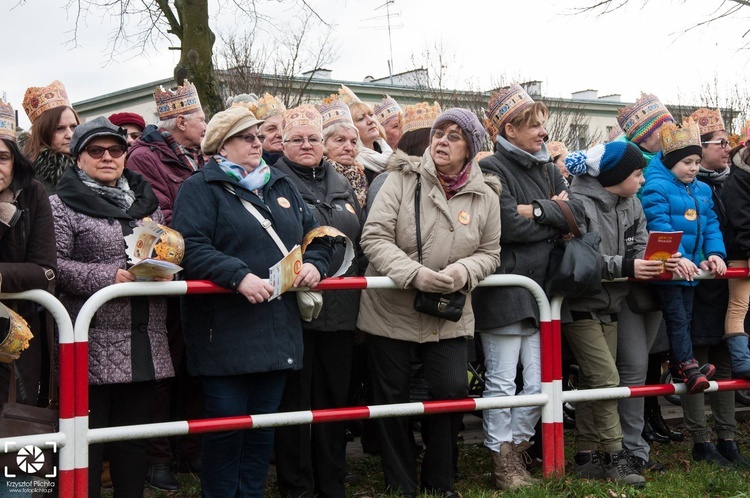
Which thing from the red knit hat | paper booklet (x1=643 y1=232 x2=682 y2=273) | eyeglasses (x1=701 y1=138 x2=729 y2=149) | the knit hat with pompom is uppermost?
the red knit hat

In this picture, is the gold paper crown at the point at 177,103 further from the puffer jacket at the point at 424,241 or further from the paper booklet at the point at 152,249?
the paper booklet at the point at 152,249

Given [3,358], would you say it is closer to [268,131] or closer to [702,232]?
[268,131]

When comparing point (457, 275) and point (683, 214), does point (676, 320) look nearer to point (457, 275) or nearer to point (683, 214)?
point (683, 214)

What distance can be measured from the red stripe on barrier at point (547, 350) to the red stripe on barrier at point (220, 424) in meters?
1.84

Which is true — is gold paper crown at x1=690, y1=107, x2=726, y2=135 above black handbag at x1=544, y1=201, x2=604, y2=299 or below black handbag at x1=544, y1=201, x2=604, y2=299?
above

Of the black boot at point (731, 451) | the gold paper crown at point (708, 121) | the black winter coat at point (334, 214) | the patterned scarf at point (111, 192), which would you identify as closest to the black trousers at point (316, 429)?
the black winter coat at point (334, 214)

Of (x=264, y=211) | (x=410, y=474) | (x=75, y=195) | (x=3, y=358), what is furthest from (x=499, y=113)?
(x=3, y=358)

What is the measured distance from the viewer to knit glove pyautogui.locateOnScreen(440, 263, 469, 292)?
16.5 ft

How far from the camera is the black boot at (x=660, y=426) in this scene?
726 cm

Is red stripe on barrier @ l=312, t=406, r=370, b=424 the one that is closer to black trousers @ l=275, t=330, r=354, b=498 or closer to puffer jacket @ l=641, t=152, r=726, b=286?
black trousers @ l=275, t=330, r=354, b=498

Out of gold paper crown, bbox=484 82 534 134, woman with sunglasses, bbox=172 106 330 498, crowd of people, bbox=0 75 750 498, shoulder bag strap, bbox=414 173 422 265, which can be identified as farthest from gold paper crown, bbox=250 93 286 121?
woman with sunglasses, bbox=172 106 330 498

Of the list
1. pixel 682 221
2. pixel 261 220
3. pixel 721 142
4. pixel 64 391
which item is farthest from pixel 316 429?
pixel 721 142

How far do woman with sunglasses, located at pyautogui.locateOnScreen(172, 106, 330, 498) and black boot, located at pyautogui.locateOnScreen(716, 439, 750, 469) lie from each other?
3.36 m

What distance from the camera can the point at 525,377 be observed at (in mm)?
5637
